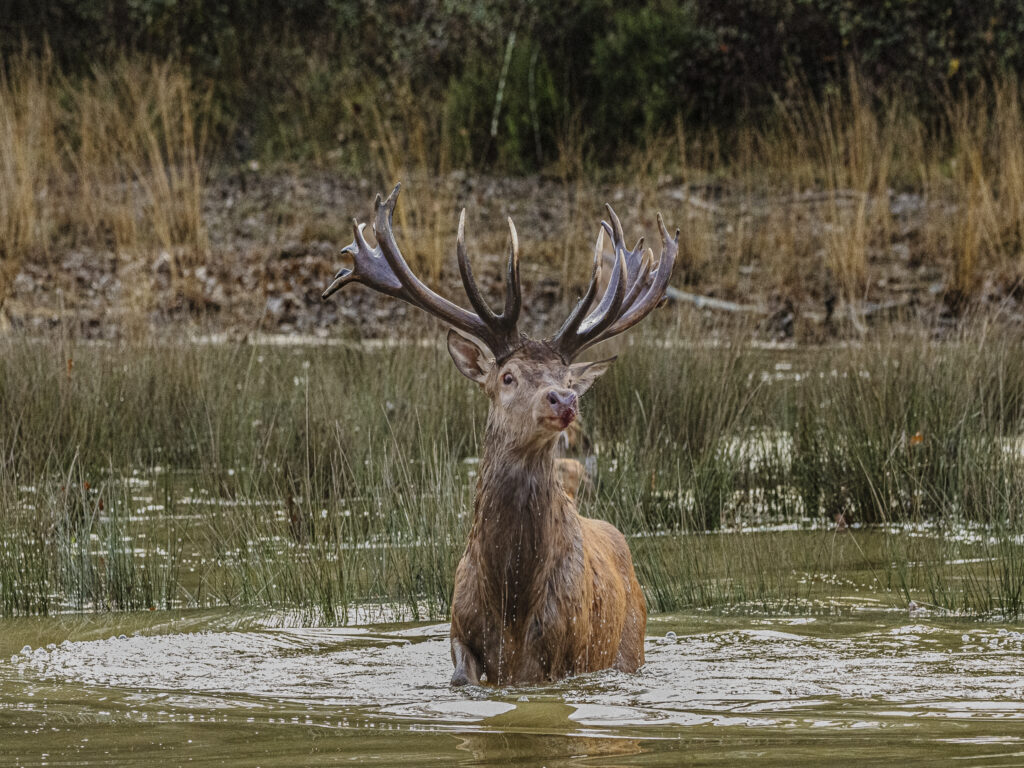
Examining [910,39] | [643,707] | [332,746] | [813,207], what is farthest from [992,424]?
[910,39]

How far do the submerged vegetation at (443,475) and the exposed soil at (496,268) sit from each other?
3.36 meters

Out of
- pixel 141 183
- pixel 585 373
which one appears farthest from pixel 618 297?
pixel 141 183

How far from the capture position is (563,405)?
5246 mm

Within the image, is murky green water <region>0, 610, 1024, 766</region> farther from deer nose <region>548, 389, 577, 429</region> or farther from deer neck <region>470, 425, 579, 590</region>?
deer nose <region>548, 389, 577, 429</region>

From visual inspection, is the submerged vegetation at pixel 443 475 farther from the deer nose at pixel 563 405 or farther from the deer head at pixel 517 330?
the deer nose at pixel 563 405

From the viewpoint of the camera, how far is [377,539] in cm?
757

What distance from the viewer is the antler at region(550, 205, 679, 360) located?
577cm

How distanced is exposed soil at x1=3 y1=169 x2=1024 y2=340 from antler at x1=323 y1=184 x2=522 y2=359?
7.63 m

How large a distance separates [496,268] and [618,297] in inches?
494

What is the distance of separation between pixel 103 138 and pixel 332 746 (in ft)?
49.3

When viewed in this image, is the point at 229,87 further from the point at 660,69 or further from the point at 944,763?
the point at 944,763

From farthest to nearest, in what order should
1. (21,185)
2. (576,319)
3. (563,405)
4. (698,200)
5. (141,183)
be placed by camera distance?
(698,200)
(141,183)
(21,185)
(576,319)
(563,405)

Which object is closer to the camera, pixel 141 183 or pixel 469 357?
pixel 469 357

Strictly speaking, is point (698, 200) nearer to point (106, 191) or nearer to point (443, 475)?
point (106, 191)
